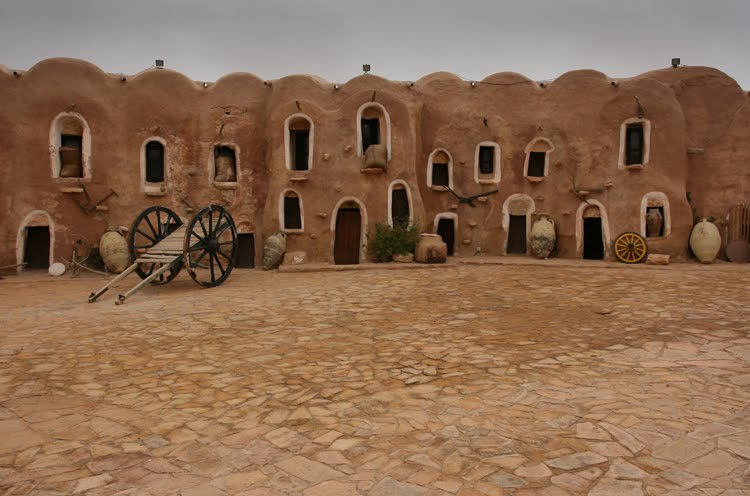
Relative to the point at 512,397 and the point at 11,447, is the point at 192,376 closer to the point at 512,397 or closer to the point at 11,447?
the point at 11,447

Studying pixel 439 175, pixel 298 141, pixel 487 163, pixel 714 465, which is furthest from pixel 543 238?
pixel 714 465

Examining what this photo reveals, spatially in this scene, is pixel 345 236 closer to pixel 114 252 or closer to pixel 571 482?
pixel 114 252

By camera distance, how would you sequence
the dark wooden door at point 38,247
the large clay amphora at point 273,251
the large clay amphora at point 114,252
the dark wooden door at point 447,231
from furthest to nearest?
the dark wooden door at point 447,231, the dark wooden door at point 38,247, the large clay amphora at point 273,251, the large clay amphora at point 114,252

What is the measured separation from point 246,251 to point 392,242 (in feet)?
16.8

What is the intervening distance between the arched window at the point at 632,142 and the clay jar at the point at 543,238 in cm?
301

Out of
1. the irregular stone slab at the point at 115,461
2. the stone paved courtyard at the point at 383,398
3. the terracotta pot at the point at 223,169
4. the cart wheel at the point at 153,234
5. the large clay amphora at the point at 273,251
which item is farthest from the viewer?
the terracotta pot at the point at 223,169

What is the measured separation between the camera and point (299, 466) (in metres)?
2.99

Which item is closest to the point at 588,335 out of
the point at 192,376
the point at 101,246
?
the point at 192,376

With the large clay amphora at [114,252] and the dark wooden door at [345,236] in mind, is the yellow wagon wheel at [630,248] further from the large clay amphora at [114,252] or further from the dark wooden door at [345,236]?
the large clay amphora at [114,252]

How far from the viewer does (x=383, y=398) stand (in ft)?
13.1

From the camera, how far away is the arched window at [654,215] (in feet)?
46.9

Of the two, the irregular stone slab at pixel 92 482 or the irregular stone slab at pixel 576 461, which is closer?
the irregular stone slab at pixel 92 482

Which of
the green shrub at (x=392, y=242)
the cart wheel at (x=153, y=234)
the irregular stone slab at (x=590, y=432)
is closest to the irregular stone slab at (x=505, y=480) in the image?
the irregular stone slab at (x=590, y=432)

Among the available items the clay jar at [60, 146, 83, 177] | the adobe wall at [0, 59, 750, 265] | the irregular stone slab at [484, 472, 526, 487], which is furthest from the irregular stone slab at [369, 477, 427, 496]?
the clay jar at [60, 146, 83, 177]
